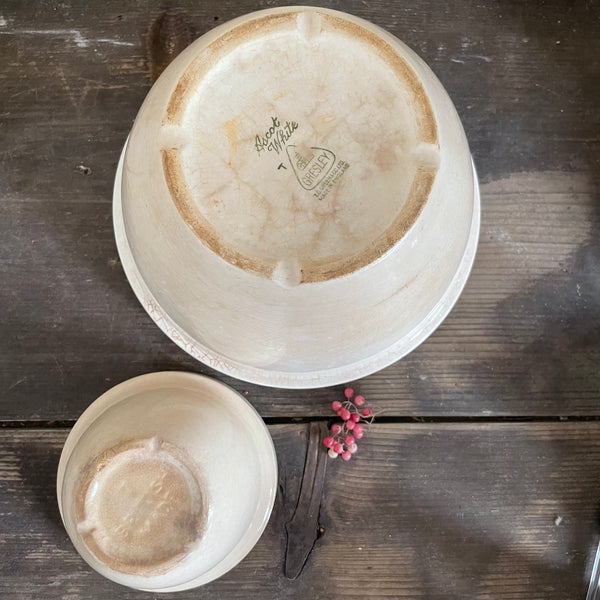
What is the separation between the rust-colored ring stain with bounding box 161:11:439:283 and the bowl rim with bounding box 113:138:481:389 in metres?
0.12

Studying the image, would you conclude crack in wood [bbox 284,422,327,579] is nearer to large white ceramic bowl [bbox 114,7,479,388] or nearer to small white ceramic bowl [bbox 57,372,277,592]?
small white ceramic bowl [bbox 57,372,277,592]

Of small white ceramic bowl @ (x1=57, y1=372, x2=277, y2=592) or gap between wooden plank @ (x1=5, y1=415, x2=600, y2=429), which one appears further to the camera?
gap between wooden plank @ (x1=5, y1=415, x2=600, y2=429)

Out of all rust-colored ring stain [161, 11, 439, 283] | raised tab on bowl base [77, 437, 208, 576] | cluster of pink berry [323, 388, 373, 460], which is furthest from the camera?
cluster of pink berry [323, 388, 373, 460]

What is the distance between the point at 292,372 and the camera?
0.56 m

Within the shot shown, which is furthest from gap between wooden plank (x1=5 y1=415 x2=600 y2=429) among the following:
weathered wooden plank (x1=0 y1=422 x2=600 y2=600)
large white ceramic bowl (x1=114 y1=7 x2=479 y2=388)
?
large white ceramic bowl (x1=114 y1=7 x2=479 y2=388)

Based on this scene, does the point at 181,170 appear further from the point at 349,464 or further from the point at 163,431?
the point at 349,464

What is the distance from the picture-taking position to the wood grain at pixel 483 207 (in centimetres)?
70

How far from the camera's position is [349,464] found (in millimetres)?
706

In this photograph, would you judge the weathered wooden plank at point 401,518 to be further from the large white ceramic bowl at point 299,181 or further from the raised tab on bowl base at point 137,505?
the large white ceramic bowl at point 299,181

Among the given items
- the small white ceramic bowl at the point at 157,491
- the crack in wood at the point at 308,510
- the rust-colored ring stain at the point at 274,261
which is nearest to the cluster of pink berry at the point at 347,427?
the crack in wood at the point at 308,510

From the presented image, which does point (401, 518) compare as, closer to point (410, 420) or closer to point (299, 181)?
point (410, 420)

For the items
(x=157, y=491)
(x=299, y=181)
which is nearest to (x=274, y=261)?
(x=299, y=181)

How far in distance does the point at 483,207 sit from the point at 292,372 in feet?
1.03

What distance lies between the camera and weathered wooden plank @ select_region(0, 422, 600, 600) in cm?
70
